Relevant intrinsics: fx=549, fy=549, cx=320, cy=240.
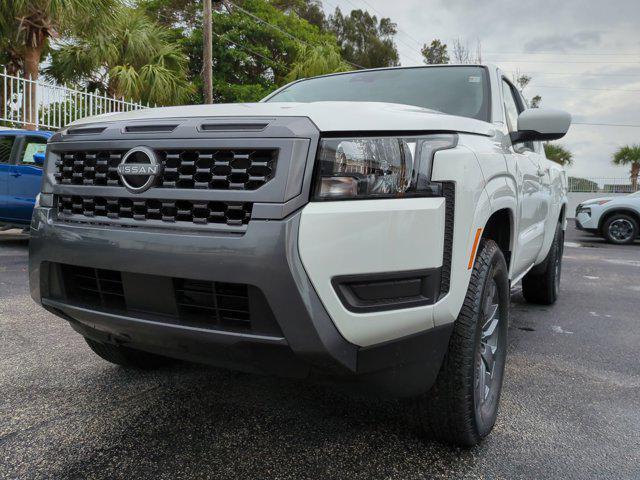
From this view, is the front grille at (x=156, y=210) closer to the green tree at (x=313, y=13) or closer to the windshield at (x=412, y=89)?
the windshield at (x=412, y=89)

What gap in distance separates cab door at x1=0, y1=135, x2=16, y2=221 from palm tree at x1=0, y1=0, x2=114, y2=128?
11.5 ft

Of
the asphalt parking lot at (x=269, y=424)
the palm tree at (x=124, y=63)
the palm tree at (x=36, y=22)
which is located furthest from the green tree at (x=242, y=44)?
the asphalt parking lot at (x=269, y=424)

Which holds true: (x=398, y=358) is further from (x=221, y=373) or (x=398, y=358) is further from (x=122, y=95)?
(x=122, y=95)

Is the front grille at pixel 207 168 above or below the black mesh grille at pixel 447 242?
above

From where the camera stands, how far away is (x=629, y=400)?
8.84ft

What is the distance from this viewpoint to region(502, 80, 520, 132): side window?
312 cm

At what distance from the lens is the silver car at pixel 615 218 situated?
466 inches

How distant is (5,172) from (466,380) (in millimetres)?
7202

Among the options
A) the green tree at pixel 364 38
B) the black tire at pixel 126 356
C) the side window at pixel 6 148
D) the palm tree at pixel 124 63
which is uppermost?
the green tree at pixel 364 38

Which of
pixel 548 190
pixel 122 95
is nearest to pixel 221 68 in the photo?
pixel 122 95

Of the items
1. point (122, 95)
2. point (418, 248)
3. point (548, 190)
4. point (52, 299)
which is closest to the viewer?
point (418, 248)

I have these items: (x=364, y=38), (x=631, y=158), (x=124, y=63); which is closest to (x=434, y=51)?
(x=364, y=38)

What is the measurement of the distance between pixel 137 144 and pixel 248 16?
2649 centimetres

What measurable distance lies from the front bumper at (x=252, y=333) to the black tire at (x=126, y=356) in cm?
75
